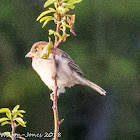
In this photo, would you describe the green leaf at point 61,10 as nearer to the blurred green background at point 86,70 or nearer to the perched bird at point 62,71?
the perched bird at point 62,71

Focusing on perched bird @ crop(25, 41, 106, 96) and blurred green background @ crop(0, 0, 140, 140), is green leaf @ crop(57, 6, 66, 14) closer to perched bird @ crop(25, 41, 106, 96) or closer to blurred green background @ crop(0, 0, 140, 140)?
perched bird @ crop(25, 41, 106, 96)

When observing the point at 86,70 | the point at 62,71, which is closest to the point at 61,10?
the point at 62,71

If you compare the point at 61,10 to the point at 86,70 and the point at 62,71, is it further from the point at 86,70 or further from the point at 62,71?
the point at 86,70

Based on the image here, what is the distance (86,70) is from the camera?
7.17 feet

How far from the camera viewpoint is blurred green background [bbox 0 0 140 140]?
2158 millimetres

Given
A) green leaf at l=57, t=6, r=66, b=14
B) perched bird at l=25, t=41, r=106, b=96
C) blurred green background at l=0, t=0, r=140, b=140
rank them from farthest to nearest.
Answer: blurred green background at l=0, t=0, r=140, b=140
perched bird at l=25, t=41, r=106, b=96
green leaf at l=57, t=6, r=66, b=14

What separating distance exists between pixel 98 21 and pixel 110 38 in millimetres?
150

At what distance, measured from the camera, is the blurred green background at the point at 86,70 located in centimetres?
216

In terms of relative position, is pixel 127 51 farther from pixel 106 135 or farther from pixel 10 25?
pixel 10 25

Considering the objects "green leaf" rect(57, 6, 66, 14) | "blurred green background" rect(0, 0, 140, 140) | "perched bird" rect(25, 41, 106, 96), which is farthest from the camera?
"blurred green background" rect(0, 0, 140, 140)

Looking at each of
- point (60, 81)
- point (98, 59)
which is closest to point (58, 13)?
point (60, 81)

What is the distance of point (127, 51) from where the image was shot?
2232mm

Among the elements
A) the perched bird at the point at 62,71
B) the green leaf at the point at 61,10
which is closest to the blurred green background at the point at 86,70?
the perched bird at the point at 62,71

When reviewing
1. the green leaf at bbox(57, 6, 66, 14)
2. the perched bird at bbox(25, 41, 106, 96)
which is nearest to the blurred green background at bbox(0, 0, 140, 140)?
the perched bird at bbox(25, 41, 106, 96)
